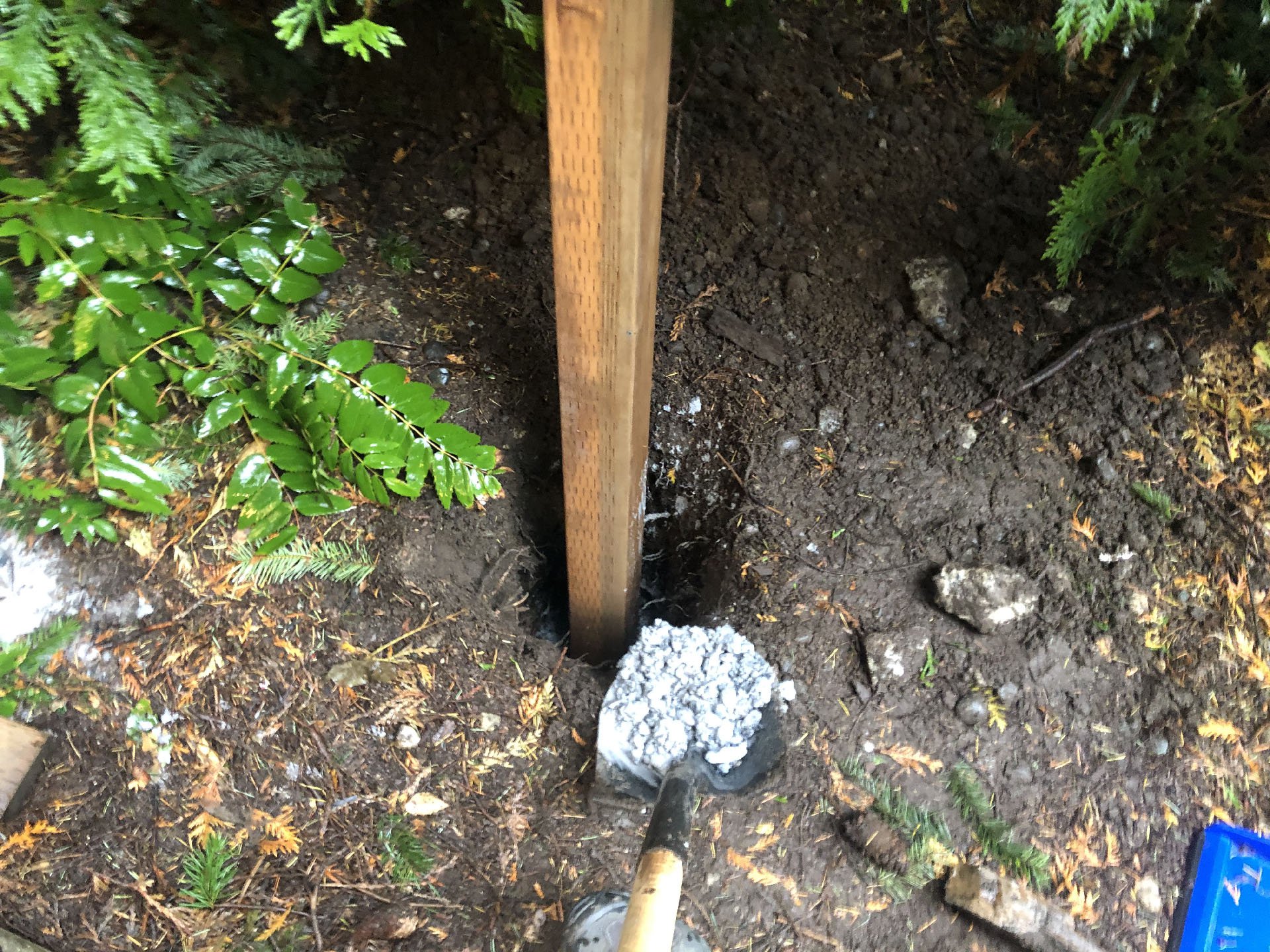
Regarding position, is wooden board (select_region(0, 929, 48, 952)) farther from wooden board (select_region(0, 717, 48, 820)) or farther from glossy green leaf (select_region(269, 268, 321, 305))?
glossy green leaf (select_region(269, 268, 321, 305))

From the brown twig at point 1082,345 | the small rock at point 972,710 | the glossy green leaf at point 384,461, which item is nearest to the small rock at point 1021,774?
the small rock at point 972,710

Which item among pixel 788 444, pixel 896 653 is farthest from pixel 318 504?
pixel 896 653

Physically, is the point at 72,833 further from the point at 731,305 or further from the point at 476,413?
the point at 731,305

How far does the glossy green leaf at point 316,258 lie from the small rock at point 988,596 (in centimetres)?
170

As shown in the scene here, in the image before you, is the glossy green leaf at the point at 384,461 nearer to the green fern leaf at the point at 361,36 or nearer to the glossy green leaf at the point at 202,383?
the glossy green leaf at the point at 202,383

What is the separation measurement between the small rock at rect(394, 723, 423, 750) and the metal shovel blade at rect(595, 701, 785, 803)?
418mm

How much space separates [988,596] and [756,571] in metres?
0.58

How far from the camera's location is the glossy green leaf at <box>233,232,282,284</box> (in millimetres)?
1673

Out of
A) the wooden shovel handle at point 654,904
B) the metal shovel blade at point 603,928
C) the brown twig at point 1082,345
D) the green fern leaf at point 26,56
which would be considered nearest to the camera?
the wooden shovel handle at point 654,904

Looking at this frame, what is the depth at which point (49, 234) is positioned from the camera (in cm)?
147

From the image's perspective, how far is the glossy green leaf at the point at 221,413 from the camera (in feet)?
5.36

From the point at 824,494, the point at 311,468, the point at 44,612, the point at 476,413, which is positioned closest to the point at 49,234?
the point at 311,468

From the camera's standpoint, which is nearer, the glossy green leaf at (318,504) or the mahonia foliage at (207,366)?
the mahonia foliage at (207,366)

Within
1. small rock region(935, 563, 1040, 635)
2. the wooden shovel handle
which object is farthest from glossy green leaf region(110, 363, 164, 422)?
small rock region(935, 563, 1040, 635)
